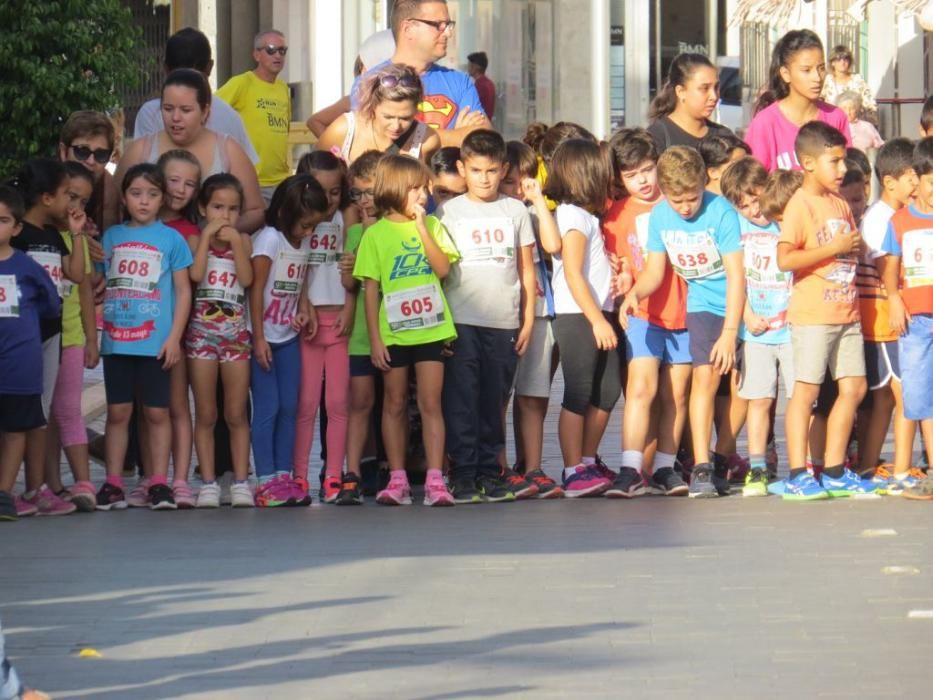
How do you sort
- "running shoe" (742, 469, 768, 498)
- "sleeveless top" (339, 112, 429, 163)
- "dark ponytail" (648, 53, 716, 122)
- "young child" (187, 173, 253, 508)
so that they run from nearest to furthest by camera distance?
1. "young child" (187, 173, 253, 508)
2. "running shoe" (742, 469, 768, 498)
3. "sleeveless top" (339, 112, 429, 163)
4. "dark ponytail" (648, 53, 716, 122)

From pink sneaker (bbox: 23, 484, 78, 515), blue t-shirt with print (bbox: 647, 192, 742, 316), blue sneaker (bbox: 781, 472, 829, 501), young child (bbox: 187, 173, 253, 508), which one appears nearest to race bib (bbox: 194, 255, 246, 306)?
young child (bbox: 187, 173, 253, 508)

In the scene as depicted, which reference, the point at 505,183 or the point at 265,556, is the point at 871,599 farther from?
the point at 505,183

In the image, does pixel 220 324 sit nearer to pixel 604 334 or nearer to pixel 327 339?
pixel 327 339

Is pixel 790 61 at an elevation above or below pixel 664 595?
above

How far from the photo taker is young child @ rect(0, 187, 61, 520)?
30.1 feet

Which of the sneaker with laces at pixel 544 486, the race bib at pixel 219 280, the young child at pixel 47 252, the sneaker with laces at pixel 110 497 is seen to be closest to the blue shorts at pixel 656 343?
the sneaker with laces at pixel 544 486

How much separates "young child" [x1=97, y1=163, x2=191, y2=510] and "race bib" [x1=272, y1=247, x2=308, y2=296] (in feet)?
1.40

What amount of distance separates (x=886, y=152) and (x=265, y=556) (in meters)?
3.97

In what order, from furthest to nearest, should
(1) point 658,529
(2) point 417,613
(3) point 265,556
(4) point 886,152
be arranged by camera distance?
(4) point 886,152 < (1) point 658,529 < (3) point 265,556 < (2) point 417,613

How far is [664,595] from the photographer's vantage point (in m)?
7.21

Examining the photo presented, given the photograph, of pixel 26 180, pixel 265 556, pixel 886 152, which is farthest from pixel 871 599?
pixel 26 180

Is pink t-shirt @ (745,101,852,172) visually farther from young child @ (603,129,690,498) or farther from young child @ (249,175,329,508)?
young child @ (249,175,329,508)

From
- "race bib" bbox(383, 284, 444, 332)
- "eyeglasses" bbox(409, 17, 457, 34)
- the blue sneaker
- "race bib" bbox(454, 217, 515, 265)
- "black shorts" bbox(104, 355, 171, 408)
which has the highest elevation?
"eyeglasses" bbox(409, 17, 457, 34)

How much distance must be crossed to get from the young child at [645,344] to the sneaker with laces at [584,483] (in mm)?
63
